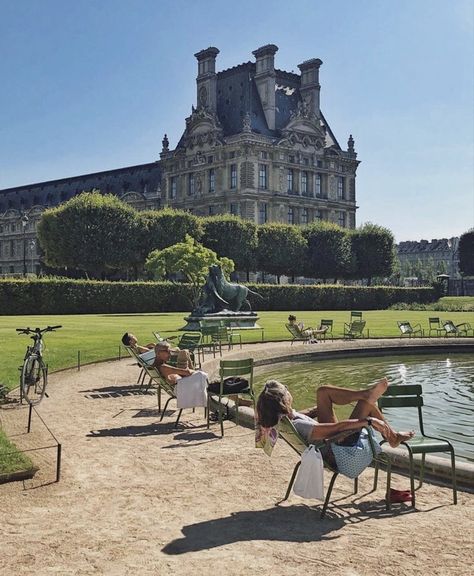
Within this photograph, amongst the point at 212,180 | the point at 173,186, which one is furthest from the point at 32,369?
the point at 173,186

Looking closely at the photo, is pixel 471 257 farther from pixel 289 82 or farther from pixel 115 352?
pixel 115 352

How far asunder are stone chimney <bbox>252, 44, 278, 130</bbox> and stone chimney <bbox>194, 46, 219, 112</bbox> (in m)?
5.30

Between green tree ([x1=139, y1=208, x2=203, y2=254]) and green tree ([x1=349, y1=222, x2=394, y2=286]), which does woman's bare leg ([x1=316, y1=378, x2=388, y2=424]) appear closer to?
green tree ([x1=139, y1=208, x2=203, y2=254])

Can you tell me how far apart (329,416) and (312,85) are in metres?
86.8

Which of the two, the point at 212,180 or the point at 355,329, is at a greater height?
the point at 212,180

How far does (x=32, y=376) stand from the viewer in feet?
36.5

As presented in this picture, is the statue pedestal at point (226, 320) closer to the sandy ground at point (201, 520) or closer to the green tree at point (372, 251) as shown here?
the sandy ground at point (201, 520)

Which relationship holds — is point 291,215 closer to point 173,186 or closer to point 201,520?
point 173,186

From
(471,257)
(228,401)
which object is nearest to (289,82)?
(471,257)

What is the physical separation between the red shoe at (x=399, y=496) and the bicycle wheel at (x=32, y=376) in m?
6.25

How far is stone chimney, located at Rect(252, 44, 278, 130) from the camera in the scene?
274 feet

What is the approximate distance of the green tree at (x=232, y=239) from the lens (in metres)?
60.5

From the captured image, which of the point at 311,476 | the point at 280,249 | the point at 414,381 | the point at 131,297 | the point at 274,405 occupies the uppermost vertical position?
the point at 280,249

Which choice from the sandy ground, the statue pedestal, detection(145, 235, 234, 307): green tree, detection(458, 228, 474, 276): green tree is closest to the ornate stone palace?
detection(458, 228, 474, 276): green tree
